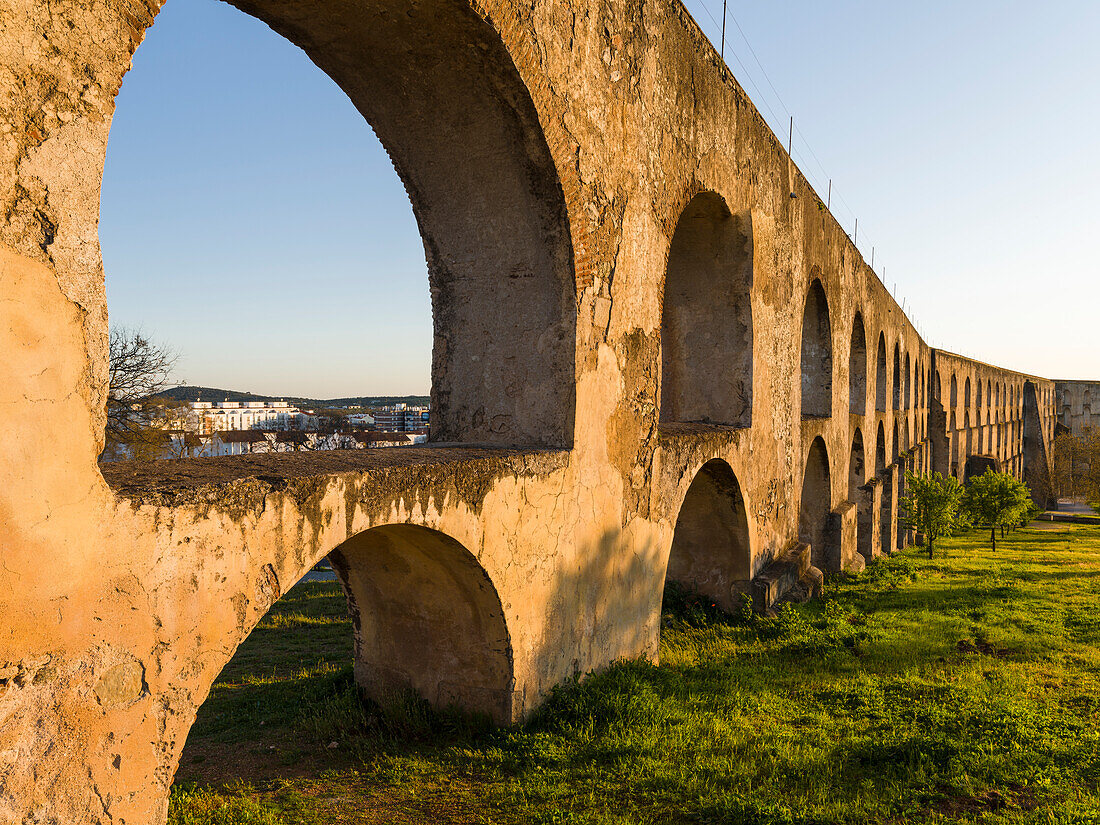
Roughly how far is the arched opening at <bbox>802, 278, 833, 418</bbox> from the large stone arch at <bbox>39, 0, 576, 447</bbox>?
23.6 feet

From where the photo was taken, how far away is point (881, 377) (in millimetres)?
15141

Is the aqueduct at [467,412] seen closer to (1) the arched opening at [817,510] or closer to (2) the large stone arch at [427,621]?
(2) the large stone arch at [427,621]

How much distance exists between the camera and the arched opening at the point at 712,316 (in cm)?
686

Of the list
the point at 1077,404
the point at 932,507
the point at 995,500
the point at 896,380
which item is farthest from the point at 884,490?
the point at 1077,404

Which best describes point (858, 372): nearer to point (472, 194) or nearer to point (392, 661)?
point (472, 194)

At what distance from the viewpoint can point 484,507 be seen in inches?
138

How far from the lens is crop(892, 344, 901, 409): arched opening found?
55.1 feet

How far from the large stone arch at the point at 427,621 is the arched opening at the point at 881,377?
1235 centimetres

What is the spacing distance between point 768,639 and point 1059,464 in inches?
1607

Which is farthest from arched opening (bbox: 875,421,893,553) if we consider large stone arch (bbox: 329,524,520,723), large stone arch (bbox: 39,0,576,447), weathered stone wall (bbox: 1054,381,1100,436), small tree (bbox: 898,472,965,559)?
weathered stone wall (bbox: 1054,381,1100,436)

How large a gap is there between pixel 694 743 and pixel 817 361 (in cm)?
750

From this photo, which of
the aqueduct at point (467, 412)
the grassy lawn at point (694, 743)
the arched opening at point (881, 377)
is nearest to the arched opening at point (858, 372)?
the arched opening at point (881, 377)

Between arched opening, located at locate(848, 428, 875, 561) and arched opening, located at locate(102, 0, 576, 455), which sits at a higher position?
arched opening, located at locate(102, 0, 576, 455)

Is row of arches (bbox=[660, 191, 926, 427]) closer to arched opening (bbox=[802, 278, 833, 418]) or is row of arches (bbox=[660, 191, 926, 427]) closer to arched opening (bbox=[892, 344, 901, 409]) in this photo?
arched opening (bbox=[802, 278, 833, 418])
